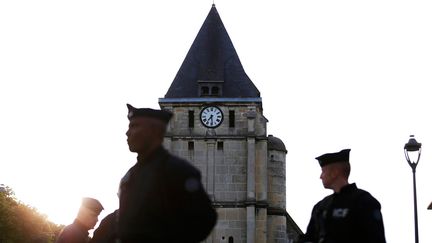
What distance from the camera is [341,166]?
846 centimetres

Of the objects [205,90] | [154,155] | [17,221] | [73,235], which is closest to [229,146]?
[205,90]

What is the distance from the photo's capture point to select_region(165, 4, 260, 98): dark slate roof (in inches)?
2579

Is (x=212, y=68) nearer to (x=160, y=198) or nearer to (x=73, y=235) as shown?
(x=73, y=235)

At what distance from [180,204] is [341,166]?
3.21 metres

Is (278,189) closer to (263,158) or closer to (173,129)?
(263,158)

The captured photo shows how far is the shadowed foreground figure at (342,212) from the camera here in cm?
770

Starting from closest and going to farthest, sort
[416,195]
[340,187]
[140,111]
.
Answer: [140,111], [340,187], [416,195]

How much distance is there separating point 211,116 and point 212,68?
4.10 m

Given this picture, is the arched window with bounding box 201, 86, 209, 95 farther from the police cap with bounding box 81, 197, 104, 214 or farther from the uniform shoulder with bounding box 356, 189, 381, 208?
the uniform shoulder with bounding box 356, 189, 381, 208

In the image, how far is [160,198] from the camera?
566 centimetres

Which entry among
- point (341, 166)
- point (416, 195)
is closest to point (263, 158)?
point (416, 195)

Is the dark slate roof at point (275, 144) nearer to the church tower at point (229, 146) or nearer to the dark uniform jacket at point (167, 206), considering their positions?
the church tower at point (229, 146)

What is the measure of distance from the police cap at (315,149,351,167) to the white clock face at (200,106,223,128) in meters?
55.5

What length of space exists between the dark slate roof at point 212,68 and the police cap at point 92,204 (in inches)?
2146
